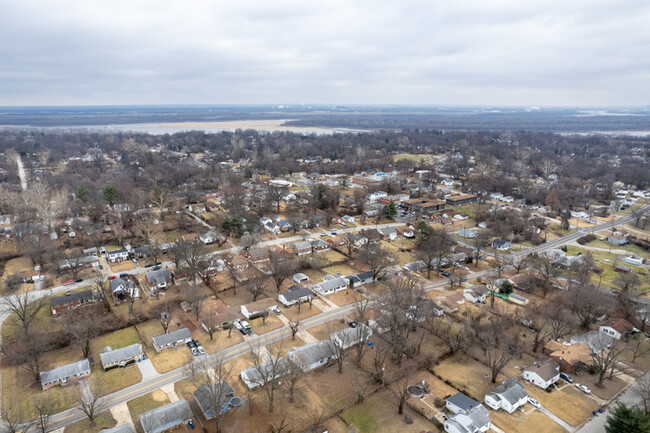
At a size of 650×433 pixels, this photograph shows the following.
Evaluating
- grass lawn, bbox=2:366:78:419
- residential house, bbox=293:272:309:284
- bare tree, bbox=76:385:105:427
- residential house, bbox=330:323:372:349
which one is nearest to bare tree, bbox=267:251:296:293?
residential house, bbox=293:272:309:284

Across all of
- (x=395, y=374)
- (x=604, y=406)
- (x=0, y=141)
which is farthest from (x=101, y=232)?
(x=0, y=141)

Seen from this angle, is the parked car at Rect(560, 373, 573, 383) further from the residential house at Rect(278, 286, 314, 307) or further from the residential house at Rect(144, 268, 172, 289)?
the residential house at Rect(144, 268, 172, 289)

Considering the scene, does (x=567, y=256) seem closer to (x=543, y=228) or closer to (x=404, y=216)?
(x=543, y=228)

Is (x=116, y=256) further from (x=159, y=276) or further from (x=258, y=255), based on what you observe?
(x=258, y=255)

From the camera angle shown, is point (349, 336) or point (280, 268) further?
point (280, 268)

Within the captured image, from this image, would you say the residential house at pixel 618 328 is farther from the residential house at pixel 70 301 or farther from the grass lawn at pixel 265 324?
the residential house at pixel 70 301

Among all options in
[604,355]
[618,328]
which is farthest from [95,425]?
[618,328]
